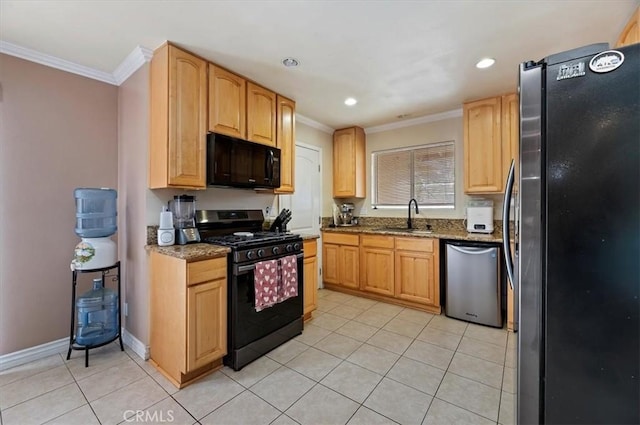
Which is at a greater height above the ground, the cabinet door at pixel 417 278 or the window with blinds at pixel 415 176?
the window with blinds at pixel 415 176

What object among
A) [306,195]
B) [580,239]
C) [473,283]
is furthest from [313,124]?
[580,239]

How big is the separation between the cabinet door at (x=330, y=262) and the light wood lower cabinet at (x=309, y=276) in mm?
1016

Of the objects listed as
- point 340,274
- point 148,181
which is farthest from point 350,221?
point 148,181

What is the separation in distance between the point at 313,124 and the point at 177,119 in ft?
7.44

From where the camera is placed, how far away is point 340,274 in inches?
159

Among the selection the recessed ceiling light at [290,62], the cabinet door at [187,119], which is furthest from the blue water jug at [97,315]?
the recessed ceiling light at [290,62]

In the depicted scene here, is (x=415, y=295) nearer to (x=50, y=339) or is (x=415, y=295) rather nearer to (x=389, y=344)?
(x=389, y=344)

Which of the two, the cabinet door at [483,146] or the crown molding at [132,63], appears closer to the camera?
the crown molding at [132,63]

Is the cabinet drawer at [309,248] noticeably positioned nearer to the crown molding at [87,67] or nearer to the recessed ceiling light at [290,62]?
the recessed ceiling light at [290,62]

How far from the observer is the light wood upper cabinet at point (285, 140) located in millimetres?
3090

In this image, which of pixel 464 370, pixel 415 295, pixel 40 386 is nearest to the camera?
pixel 40 386

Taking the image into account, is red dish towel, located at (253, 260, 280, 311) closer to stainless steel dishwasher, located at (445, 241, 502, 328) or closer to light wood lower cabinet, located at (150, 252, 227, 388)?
light wood lower cabinet, located at (150, 252, 227, 388)

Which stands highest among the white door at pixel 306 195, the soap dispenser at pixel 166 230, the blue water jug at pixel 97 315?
the white door at pixel 306 195

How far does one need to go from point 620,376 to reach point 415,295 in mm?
2418
